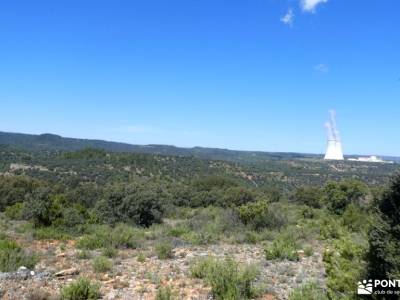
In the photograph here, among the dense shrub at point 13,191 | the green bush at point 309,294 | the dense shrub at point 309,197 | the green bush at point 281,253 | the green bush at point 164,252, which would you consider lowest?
the dense shrub at point 13,191

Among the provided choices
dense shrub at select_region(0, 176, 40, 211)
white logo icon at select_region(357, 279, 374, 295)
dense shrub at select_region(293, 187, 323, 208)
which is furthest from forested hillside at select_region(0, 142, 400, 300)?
dense shrub at select_region(0, 176, 40, 211)

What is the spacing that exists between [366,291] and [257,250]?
7.18 meters

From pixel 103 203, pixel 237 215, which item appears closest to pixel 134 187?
pixel 103 203

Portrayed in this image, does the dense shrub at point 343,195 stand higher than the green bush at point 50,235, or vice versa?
the dense shrub at point 343,195

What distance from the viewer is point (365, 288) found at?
6.06 meters

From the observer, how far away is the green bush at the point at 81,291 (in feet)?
24.6

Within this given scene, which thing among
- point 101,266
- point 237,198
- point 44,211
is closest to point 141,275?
point 101,266

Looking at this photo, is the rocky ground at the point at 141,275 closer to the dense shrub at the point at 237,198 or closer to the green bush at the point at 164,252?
the green bush at the point at 164,252

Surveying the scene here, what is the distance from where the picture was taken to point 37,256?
35.5ft

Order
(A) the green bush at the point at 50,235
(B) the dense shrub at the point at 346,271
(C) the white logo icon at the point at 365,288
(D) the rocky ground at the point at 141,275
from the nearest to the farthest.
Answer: (C) the white logo icon at the point at 365,288
(B) the dense shrub at the point at 346,271
(D) the rocky ground at the point at 141,275
(A) the green bush at the point at 50,235

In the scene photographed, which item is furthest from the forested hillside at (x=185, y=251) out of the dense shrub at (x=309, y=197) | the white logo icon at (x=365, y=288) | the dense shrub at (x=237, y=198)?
the dense shrub at (x=237, y=198)

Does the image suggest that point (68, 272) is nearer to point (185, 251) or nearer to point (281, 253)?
point (185, 251)

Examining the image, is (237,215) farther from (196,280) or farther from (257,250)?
(196,280)

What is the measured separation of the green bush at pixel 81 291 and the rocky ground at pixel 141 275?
0.31 m
